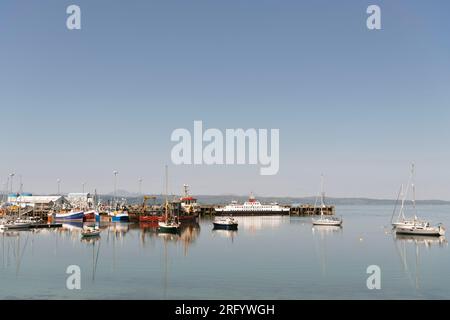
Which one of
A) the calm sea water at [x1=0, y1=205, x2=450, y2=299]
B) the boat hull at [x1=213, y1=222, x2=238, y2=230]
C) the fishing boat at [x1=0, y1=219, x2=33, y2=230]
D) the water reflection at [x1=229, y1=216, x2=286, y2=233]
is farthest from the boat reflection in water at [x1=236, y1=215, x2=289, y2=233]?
the fishing boat at [x1=0, y1=219, x2=33, y2=230]

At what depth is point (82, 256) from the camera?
47250mm

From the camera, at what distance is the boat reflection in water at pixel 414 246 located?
37.5 meters

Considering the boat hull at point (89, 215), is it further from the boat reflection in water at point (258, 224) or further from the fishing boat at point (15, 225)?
the boat reflection in water at point (258, 224)

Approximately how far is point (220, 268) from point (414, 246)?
31027 millimetres

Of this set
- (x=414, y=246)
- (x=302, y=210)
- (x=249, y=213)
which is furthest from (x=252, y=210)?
→ (x=414, y=246)

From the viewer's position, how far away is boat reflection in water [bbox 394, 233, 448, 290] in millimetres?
37500

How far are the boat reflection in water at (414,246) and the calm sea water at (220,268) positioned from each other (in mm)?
107

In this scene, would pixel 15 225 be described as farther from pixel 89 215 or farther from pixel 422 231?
pixel 422 231

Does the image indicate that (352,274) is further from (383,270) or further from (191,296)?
(191,296)

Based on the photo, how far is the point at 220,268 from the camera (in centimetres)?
3966

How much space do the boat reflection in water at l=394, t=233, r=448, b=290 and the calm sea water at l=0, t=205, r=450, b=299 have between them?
107 mm

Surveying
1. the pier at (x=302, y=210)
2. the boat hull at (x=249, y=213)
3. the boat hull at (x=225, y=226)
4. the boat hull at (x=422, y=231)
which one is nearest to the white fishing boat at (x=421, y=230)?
the boat hull at (x=422, y=231)
